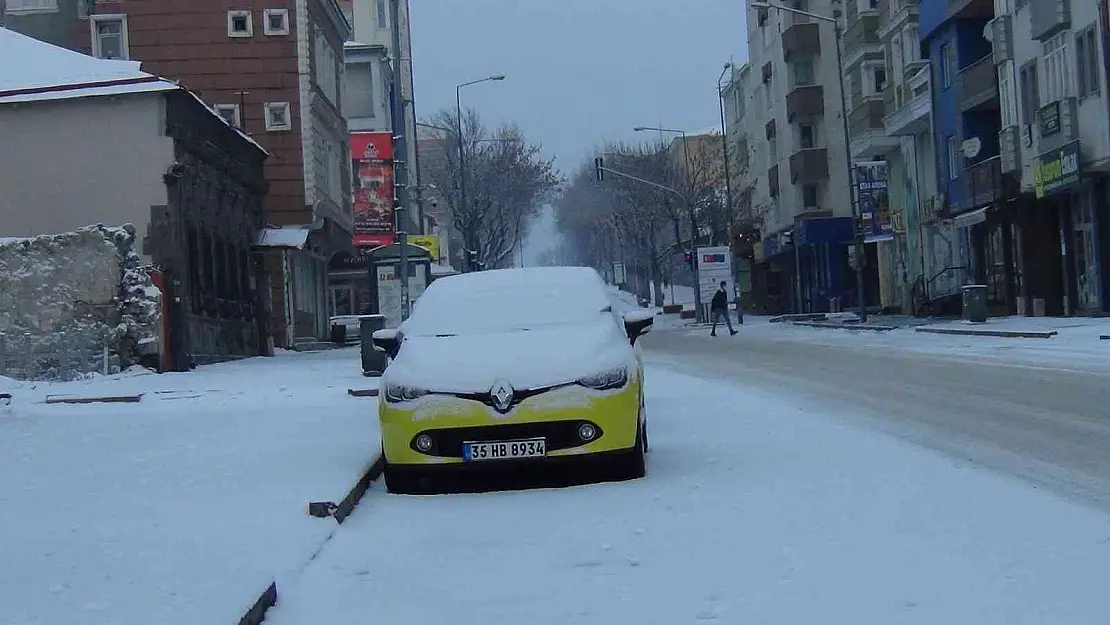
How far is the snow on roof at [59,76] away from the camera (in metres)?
30.5

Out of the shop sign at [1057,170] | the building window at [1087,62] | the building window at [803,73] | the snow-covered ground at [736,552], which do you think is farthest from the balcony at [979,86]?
the snow-covered ground at [736,552]

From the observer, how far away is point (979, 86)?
40.8m

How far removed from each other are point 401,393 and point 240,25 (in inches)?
1462

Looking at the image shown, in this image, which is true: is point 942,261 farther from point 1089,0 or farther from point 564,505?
point 564,505

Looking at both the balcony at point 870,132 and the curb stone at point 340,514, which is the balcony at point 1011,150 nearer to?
the balcony at point 870,132

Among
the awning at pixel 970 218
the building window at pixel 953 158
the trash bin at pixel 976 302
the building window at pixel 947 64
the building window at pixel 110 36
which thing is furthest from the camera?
the building window at pixel 110 36

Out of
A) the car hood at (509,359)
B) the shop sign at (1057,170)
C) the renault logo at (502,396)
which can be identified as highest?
the shop sign at (1057,170)

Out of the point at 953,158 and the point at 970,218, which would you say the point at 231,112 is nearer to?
the point at 953,158

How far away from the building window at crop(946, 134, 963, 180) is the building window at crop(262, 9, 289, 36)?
20.0m

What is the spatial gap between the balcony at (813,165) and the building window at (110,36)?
105 ft

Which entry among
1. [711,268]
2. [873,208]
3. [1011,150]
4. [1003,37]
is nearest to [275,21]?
[873,208]

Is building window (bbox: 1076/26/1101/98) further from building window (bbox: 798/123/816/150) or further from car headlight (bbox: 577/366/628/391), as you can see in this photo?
building window (bbox: 798/123/816/150)

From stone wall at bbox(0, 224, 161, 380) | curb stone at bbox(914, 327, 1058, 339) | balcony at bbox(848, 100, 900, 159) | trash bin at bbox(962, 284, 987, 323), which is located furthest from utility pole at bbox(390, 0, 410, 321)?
balcony at bbox(848, 100, 900, 159)

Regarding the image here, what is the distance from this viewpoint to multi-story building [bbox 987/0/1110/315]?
3275cm
